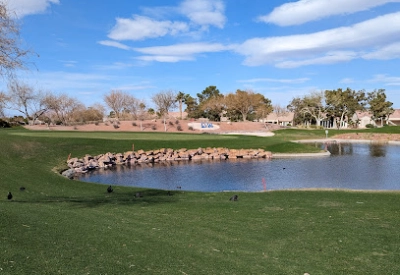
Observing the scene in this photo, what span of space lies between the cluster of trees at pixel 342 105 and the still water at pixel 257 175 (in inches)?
2571

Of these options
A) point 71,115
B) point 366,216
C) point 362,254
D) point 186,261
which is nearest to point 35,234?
point 186,261

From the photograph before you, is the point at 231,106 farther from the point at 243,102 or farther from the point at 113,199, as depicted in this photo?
the point at 113,199

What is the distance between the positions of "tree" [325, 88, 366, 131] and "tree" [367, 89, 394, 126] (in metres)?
2.52

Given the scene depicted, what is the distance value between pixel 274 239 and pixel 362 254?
1.84 meters

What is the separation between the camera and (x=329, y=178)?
2248 centimetres

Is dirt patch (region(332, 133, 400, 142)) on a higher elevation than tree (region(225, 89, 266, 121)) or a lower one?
lower

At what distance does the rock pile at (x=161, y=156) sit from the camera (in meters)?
30.3

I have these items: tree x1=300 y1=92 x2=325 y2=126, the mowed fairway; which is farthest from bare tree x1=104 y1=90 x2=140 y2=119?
the mowed fairway

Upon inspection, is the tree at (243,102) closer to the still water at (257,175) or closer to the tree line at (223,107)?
the tree line at (223,107)

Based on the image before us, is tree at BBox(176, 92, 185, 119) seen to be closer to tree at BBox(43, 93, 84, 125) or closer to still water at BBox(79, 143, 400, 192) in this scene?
tree at BBox(43, 93, 84, 125)

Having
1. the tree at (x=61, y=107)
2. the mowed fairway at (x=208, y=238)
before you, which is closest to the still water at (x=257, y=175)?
the mowed fairway at (x=208, y=238)

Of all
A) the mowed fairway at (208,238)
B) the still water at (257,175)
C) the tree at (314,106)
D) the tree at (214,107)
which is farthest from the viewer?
the tree at (214,107)

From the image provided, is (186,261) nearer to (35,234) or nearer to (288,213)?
(35,234)

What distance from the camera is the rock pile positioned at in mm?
30320
